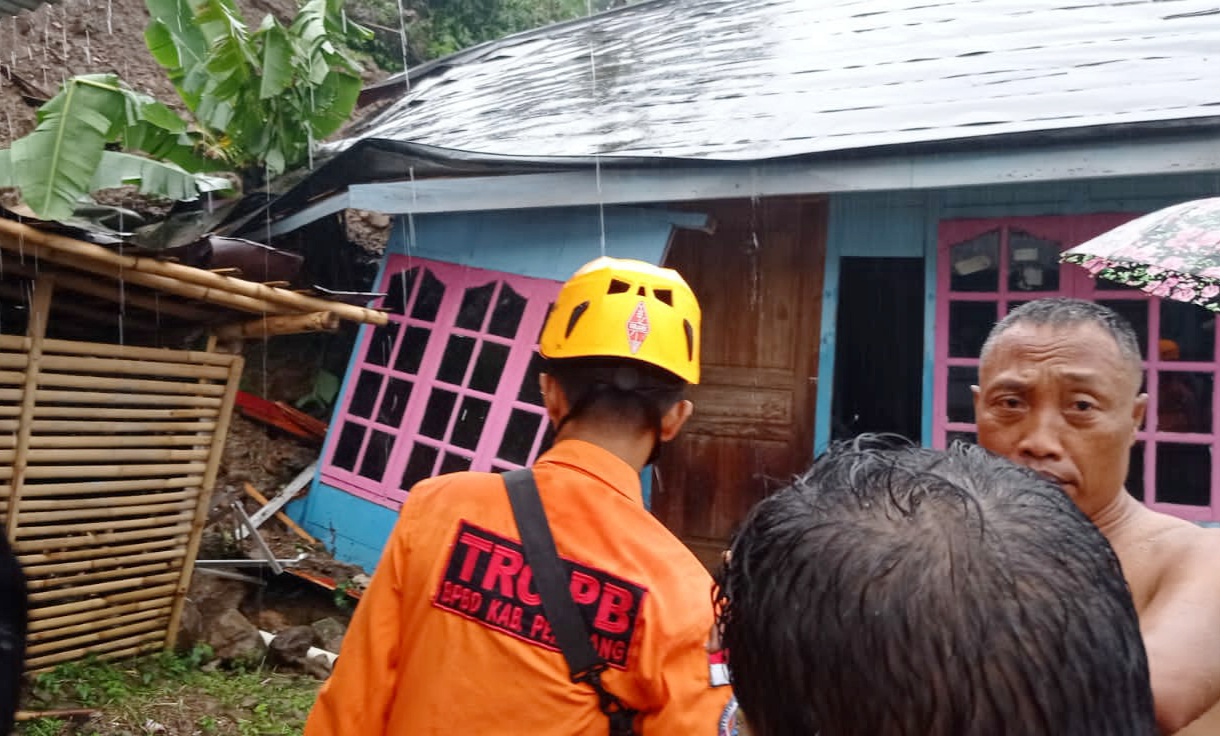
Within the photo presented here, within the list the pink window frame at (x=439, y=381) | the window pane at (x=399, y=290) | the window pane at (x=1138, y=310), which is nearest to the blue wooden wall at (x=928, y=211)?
the window pane at (x=1138, y=310)

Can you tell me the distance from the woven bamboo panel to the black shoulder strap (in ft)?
12.2

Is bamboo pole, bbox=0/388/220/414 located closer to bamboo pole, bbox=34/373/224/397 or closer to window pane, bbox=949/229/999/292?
bamboo pole, bbox=34/373/224/397

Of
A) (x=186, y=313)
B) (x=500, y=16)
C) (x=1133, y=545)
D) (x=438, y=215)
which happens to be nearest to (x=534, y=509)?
(x=1133, y=545)

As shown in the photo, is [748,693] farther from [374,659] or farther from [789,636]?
[374,659]

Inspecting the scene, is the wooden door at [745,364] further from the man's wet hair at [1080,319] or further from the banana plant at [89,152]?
the man's wet hair at [1080,319]

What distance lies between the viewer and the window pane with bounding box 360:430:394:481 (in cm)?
639

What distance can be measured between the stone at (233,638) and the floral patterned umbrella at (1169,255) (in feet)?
16.5

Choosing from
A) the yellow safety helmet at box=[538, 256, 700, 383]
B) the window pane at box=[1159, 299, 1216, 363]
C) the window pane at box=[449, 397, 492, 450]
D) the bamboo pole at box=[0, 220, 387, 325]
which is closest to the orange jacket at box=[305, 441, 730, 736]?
the yellow safety helmet at box=[538, 256, 700, 383]

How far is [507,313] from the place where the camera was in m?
5.99

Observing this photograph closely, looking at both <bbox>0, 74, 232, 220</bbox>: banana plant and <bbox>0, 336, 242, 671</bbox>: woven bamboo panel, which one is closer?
<bbox>0, 336, 242, 671</bbox>: woven bamboo panel

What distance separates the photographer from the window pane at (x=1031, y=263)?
15.5ft

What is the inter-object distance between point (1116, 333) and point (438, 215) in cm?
526

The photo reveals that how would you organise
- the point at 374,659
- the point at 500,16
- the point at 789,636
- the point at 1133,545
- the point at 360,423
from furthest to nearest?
the point at 500,16 < the point at 360,423 < the point at 374,659 < the point at 1133,545 < the point at 789,636

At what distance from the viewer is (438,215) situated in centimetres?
633
